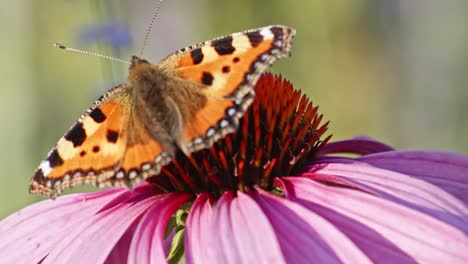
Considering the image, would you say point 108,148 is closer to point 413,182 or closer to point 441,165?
point 413,182

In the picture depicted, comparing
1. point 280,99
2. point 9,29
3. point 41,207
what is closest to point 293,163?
point 280,99

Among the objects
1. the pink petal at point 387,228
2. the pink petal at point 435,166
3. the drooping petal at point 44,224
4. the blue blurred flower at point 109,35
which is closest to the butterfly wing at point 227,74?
the pink petal at point 387,228

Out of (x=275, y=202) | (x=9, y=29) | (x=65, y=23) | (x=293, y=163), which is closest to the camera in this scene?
(x=275, y=202)

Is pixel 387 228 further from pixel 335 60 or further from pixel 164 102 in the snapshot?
pixel 335 60

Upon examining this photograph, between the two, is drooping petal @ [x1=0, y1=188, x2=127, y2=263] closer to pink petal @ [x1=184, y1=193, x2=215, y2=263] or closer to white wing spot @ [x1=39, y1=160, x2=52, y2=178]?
white wing spot @ [x1=39, y1=160, x2=52, y2=178]

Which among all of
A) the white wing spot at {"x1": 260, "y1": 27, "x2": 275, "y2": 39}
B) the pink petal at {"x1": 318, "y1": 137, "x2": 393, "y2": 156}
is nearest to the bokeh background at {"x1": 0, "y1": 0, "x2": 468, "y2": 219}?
the pink petal at {"x1": 318, "y1": 137, "x2": 393, "y2": 156}

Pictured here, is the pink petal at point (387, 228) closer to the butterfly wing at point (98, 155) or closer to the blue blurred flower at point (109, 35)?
the butterfly wing at point (98, 155)
